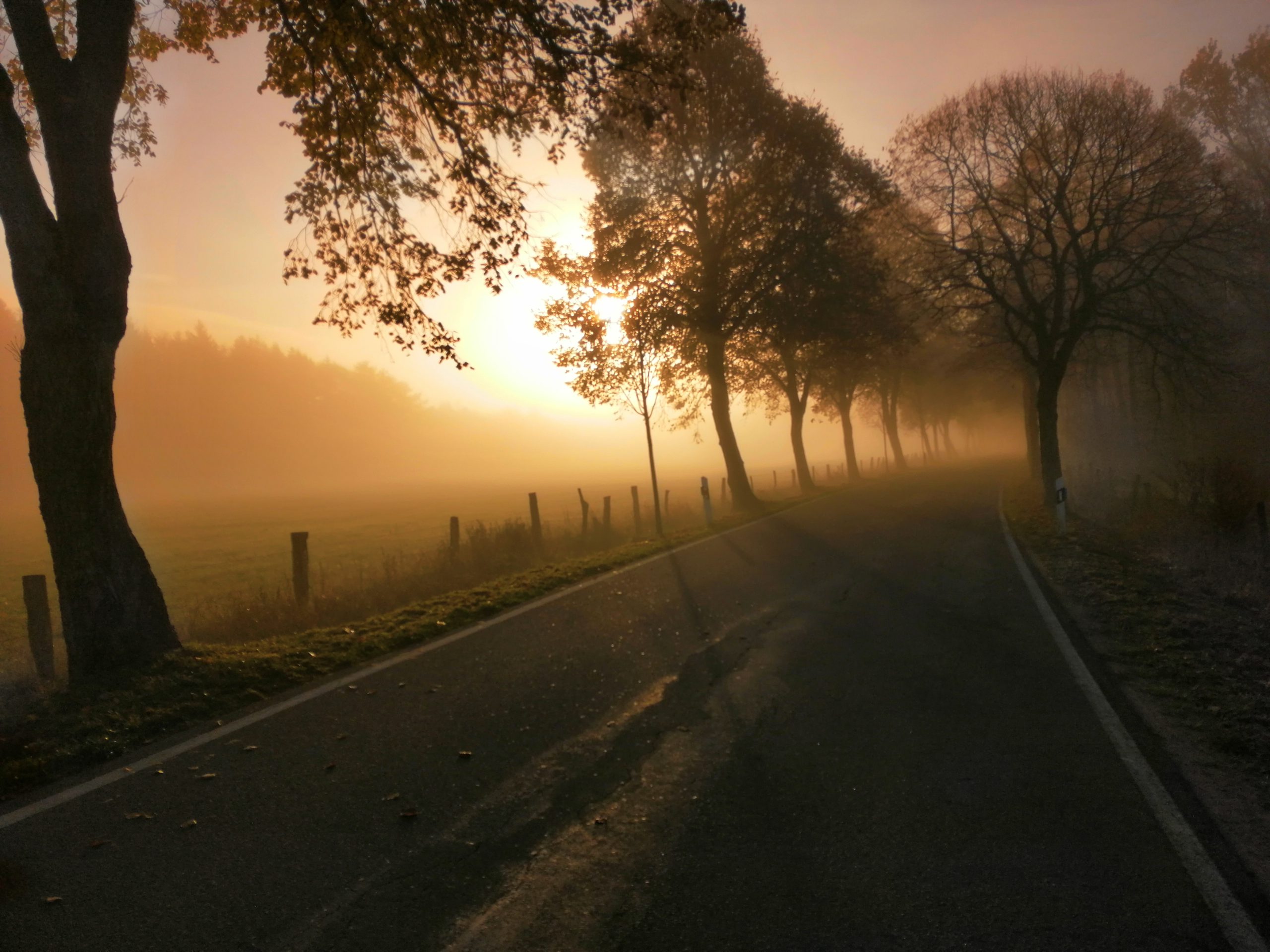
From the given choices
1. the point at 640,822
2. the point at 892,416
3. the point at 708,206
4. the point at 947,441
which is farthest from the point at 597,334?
the point at 947,441

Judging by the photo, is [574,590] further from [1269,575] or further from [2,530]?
[2,530]

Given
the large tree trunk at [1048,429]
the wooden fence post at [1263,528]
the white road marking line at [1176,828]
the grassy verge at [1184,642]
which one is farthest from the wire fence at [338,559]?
the wooden fence post at [1263,528]

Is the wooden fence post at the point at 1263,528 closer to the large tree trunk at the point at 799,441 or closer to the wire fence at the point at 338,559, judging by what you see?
the wire fence at the point at 338,559

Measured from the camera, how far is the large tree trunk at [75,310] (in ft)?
20.0

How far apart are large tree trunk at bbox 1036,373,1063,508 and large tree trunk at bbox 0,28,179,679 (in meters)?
21.1

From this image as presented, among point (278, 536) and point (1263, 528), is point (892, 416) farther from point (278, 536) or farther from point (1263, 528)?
point (278, 536)

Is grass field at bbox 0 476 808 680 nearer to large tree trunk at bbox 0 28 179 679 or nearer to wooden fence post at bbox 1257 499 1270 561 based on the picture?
large tree trunk at bbox 0 28 179 679

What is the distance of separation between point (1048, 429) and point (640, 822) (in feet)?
70.5

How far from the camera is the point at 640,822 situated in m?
3.88

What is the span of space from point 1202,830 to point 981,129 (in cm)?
2046

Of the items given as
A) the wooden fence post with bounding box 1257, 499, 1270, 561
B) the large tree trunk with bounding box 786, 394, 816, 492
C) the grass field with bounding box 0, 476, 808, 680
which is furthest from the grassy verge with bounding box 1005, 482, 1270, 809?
the large tree trunk with bounding box 786, 394, 816, 492

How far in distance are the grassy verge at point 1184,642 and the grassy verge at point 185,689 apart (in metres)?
6.29

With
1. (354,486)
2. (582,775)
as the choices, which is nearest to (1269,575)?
(582,775)

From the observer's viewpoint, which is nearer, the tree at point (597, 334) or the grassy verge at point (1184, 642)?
the grassy verge at point (1184, 642)
